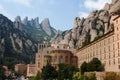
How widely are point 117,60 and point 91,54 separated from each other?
3978 centimetres

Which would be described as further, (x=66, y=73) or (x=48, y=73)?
(x=48, y=73)

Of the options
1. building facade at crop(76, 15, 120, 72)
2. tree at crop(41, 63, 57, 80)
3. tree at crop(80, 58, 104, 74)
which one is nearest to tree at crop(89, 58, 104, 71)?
tree at crop(80, 58, 104, 74)

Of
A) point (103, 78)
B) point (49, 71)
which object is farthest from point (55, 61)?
point (103, 78)

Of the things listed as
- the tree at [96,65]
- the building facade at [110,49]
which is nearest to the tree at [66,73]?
the building facade at [110,49]

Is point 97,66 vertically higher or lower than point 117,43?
lower

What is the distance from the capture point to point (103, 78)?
Answer: 9625 centimetres

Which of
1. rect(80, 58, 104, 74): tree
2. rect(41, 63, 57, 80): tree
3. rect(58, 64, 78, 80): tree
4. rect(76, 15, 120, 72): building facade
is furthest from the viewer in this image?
rect(41, 63, 57, 80): tree

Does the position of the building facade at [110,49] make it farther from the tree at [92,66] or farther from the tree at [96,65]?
the tree at [92,66]

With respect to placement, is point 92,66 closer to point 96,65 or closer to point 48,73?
point 96,65

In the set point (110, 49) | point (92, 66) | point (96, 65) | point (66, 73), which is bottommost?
point (66, 73)

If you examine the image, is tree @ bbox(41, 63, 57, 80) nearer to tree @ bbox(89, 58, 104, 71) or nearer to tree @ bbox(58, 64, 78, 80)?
tree @ bbox(58, 64, 78, 80)

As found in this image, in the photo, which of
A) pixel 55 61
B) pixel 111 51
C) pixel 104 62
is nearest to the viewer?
pixel 111 51

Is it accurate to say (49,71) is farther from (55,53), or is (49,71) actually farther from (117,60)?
(117,60)

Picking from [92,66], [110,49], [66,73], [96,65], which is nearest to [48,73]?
[66,73]
